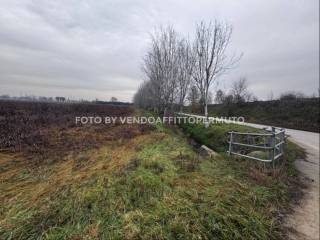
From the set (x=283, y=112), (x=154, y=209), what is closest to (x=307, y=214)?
(x=154, y=209)

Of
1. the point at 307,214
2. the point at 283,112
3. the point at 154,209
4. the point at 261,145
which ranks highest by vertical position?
the point at 283,112

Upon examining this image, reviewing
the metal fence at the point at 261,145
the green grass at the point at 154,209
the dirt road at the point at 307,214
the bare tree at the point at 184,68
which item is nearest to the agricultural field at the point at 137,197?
the green grass at the point at 154,209

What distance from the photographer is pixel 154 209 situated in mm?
3197

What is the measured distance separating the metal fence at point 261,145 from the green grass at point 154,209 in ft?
4.47

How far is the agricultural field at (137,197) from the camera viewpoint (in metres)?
2.75

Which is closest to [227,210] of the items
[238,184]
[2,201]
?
[238,184]

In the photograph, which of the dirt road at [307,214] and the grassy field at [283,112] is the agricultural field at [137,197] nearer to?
the dirt road at [307,214]

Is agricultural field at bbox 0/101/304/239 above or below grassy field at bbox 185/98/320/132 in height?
below

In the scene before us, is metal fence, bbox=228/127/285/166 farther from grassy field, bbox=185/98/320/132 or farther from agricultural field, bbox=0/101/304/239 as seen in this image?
grassy field, bbox=185/98/320/132

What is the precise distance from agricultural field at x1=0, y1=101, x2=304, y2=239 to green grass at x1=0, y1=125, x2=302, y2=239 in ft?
0.05

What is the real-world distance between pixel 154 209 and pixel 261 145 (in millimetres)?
6491

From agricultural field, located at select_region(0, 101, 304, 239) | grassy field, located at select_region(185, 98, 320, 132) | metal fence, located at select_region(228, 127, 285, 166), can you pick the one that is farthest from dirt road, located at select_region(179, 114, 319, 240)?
grassy field, located at select_region(185, 98, 320, 132)

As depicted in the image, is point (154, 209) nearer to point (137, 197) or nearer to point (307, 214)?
point (137, 197)

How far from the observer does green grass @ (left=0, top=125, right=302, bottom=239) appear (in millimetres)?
2688
